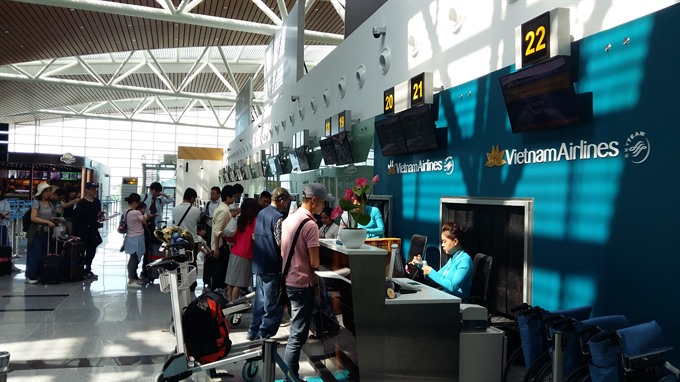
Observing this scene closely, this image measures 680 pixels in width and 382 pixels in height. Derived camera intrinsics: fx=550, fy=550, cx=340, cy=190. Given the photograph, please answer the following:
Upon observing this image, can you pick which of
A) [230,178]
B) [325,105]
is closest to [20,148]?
[230,178]

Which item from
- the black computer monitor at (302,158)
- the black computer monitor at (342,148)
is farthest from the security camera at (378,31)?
the black computer monitor at (302,158)

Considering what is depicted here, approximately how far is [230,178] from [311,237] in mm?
18105

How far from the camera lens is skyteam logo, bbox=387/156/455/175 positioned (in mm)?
5305

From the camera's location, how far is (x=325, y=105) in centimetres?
948

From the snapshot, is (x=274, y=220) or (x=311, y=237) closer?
(x=311, y=237)

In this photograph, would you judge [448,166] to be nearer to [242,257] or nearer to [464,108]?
[464,108]

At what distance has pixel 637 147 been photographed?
3057mm

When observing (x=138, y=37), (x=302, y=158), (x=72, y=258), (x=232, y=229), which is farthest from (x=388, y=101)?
(x=138, y=37)

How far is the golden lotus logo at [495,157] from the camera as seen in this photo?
4.41m

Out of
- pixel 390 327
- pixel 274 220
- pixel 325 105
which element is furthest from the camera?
pixel 325 105

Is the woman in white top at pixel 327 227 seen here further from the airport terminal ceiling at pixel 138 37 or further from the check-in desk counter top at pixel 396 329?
the airport terminal ceiling at pixel 138 37

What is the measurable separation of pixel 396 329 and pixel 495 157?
180 centimetres

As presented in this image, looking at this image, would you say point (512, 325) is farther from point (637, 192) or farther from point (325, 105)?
point (325, 105)

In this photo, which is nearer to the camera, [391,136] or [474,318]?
[474,318]
